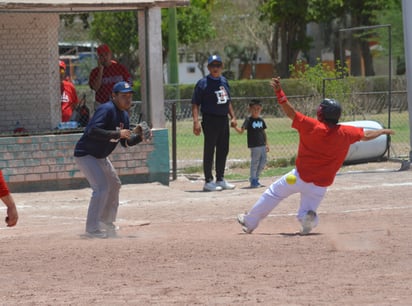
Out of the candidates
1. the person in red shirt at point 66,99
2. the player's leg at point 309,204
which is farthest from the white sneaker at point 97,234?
the person in red shirt at point 66,99

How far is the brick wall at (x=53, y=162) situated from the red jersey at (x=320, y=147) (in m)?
5.90

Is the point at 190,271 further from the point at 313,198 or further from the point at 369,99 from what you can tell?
the point at 369,99

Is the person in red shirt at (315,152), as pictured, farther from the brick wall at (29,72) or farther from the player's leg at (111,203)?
the brick wall at (29,72)

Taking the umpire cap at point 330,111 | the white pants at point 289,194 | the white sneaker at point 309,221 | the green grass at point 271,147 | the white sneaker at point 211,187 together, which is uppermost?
the umpire cap at point 330,111

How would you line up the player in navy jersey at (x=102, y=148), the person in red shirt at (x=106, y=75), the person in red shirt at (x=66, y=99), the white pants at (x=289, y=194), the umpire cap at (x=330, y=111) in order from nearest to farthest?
the umpire cap at (x=330, y=111) < the white pants at (x=289, y=194) < the player in navy jersey at (x=102, y=148) < the person in red shirt at (x=106, y=75) < the person in red shirt at (x=66, y=99)

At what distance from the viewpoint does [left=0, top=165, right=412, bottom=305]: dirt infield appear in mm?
7355

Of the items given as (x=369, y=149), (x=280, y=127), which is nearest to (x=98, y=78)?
(x=369, y=149)

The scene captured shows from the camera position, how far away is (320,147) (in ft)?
33.1

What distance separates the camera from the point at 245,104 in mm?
34719

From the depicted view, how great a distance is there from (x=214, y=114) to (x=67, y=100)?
11.1 ft

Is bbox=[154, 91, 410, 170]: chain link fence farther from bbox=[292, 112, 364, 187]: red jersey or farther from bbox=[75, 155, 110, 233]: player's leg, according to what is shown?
bbox=[292, 112, 364, 187]: red jersey

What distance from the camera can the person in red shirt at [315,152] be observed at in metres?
10.1

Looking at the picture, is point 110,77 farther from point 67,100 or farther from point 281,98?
point 281,98

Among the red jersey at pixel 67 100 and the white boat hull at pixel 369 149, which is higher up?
the red jersey at pixel 67 100
